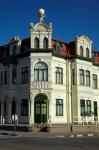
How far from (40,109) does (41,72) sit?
4.76 meters

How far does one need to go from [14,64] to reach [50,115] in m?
9.08

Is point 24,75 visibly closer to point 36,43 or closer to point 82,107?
point 36,43

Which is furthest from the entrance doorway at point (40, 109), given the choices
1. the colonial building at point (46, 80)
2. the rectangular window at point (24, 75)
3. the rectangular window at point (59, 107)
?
the rectangular window at point (24, 75)

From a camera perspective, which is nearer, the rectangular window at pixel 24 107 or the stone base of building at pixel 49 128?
the stone base of building at pixel 49 128

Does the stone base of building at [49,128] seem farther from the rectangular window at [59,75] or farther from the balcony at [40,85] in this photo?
the rectangular window at [59,75]

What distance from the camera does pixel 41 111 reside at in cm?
4162

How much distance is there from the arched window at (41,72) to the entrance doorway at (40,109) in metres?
2.24

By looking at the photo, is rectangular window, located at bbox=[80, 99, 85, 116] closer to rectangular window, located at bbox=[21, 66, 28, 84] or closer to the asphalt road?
rectangular window, located at bbox=[21, 66, 28, 84]

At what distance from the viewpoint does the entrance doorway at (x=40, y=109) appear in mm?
41562

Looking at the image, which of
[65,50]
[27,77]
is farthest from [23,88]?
[65,50]

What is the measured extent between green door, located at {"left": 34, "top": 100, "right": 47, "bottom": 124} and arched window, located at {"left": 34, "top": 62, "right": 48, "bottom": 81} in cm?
296

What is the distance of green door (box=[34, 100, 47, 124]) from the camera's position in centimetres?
4156

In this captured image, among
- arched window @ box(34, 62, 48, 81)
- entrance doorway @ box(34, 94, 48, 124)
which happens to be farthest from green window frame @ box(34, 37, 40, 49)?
entrance doorway @ box(34, 94, 48, 124)

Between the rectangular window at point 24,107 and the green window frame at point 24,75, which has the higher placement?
→ the green window frame at point 24,75
